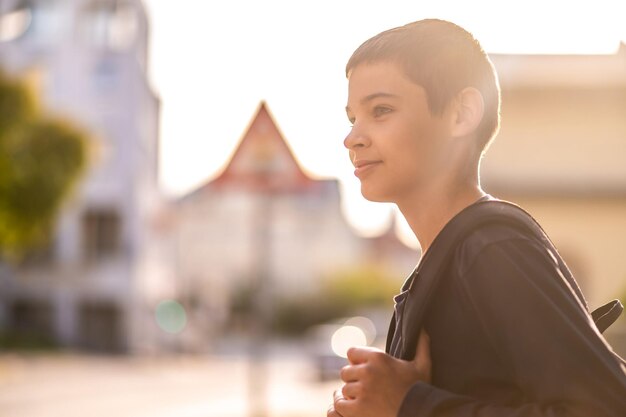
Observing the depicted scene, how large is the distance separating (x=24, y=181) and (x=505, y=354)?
2871cm

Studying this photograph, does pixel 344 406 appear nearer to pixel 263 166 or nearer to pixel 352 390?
pixel 352 390

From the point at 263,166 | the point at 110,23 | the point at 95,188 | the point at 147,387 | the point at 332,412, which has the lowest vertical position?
the point at 147,387

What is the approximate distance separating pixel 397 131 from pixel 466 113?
0.41ft

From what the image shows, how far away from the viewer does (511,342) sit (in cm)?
166

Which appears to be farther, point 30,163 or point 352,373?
point 30,163

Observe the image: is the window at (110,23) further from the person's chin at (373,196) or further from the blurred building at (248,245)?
the person's chin at (373,196)

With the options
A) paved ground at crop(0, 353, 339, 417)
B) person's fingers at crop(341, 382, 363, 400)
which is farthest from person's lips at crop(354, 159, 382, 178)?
paved ground at crop(0, 353, 339, 417)

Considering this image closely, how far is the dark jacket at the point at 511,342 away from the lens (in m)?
1.63

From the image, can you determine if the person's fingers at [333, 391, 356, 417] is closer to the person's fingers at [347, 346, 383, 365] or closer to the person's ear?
the person's fingers at [347, 346, 383, 365]

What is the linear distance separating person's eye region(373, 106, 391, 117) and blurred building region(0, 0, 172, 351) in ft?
141

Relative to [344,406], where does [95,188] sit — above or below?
above

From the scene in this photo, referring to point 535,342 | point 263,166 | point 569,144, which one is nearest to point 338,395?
point 535,342

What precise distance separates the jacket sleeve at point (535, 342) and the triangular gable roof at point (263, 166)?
33.5 ft

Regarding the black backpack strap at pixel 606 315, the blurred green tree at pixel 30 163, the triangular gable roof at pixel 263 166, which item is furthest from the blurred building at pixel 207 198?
the black backpack strap at pixel 606 315
